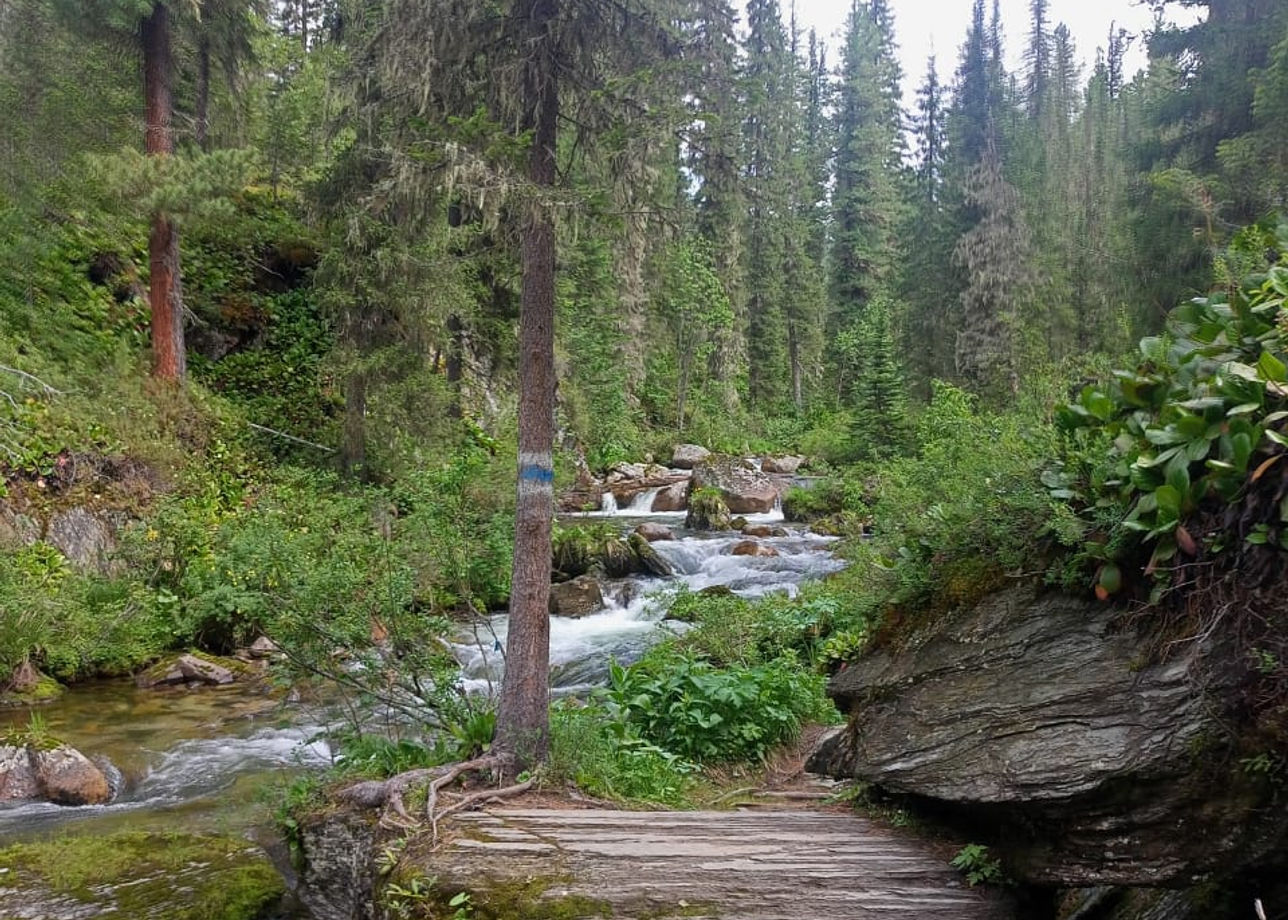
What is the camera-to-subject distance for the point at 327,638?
23.1ft

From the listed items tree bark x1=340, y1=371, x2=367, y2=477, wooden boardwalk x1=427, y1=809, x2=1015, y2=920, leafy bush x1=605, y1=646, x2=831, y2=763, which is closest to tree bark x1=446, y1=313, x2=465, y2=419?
tree bark x1=340, y1=371, x2=367, y2=477

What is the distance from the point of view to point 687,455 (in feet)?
101

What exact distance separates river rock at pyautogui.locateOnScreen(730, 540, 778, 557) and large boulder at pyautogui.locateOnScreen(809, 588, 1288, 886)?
12.1 metres

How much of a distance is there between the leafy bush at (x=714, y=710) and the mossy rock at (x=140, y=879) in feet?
9.82

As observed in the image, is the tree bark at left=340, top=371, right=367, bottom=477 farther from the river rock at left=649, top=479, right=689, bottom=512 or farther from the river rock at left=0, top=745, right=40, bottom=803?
the river rock at left=649, top=479, right=689, bottom=512

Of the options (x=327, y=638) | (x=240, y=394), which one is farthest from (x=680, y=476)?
(x=327, y=638)

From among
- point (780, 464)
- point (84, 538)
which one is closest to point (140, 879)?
point (84, 538)

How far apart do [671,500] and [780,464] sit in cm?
861

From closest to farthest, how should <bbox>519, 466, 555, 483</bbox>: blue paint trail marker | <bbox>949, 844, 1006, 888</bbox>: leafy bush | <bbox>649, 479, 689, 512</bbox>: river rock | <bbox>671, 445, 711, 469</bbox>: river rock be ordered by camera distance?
<bbox>949, 844, 1006, 888</bbox>: leafy bush
<bbox>519, 466, 555, 483</bbox>: blue paint trail marker
<bbox>649, 479, 689, 512</bbox>: river rock
<bbox>671, 445, 711, 469</bbox>: river rock

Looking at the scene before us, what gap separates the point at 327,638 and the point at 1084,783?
19.0 feet

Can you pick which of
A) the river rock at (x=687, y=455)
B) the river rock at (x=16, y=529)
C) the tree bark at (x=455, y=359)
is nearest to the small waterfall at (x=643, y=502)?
the river rock at (x=687, y=455)

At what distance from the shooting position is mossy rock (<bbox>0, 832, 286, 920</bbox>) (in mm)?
5371

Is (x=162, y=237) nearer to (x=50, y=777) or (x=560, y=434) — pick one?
(x=560, y=434)

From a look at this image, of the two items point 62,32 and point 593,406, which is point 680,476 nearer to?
point 593,406
